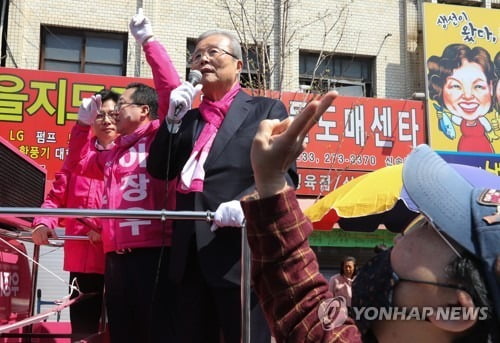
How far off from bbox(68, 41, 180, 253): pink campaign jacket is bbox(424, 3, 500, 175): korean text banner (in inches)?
311

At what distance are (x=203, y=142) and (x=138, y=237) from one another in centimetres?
48

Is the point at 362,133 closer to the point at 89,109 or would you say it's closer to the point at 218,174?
the point at 89,109

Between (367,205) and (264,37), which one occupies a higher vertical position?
(264,37)

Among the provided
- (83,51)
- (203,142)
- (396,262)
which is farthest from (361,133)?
(396,262)

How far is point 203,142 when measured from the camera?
2.36 m

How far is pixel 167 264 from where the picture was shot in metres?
2.38

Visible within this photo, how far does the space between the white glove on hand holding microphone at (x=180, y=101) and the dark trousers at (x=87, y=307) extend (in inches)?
58.5

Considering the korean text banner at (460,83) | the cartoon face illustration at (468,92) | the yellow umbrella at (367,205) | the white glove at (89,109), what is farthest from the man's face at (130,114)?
→ the cartoon face illustration at (468,92)

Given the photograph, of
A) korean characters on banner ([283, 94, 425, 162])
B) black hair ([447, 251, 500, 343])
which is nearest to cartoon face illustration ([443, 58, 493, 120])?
korean characters on banner ([283, 94, 425, 162])

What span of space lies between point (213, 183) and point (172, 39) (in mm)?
8432

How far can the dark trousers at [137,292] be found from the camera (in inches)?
Answer: 91.7

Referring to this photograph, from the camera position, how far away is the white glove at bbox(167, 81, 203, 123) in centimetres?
224

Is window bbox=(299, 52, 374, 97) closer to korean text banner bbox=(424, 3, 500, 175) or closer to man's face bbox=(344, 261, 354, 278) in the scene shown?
korean text banner bbox=(424, 3, 500, 175)

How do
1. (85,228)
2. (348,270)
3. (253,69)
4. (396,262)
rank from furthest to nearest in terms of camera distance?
(253,69)
(348,270)
(85,228)
(396,262)
